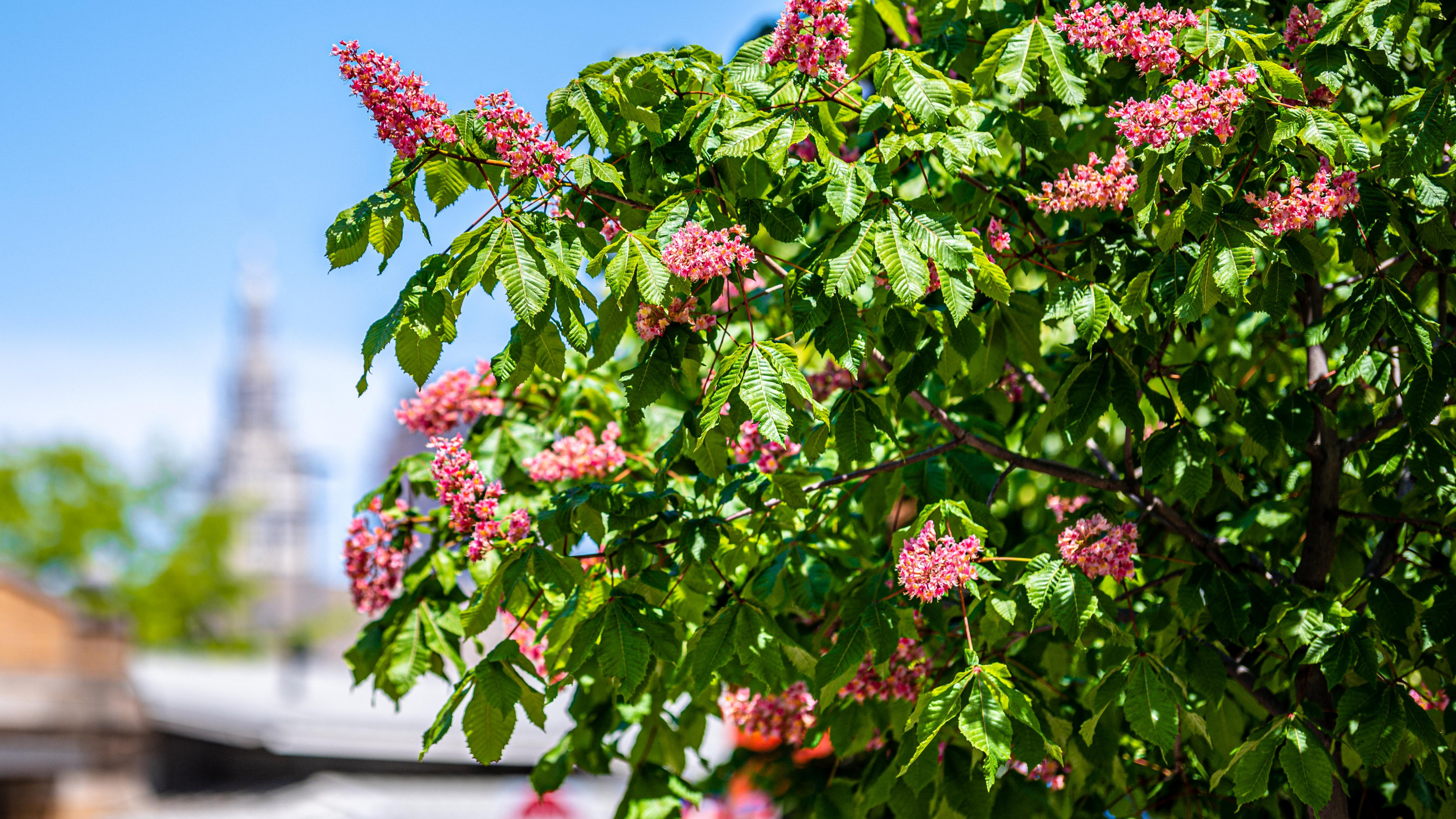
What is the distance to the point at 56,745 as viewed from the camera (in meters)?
28.8

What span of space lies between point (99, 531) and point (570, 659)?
68.7 m

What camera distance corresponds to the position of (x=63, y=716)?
29391 millimetres

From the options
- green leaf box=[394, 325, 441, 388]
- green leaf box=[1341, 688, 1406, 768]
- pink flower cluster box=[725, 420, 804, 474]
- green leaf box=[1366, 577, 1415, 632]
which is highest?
green leaf box=[394, 325, 441, 388]

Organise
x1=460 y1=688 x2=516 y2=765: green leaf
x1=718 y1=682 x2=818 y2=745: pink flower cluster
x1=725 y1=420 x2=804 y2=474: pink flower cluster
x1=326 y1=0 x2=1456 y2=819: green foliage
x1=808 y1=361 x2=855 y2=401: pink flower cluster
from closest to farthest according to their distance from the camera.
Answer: x1=326 y1=0 x2=1456 y2=819: green foliage, x1=460 y1=688 x2=516 y2=765: green leaf, x1=725 y1=420 x2=804 y2=474: pink flower cluster, x1=718 y1=682 x2=818 y2=745: pink flower cluster, x1=808 y1=361 x2=855 y2=401: pink flower cluster

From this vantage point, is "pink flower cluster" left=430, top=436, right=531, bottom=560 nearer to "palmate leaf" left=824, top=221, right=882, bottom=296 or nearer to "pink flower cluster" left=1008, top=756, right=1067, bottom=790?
"palmate leaf" left=824, top=221, right=882, bottom=296

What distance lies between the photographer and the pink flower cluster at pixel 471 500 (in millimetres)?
3541

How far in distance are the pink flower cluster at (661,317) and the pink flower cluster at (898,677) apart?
1359 millimetres

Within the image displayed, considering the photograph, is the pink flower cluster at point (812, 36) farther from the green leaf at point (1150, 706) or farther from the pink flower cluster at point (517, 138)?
the green leaf at point (1150, 706)

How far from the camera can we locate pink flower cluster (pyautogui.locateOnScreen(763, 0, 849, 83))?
10.4ft

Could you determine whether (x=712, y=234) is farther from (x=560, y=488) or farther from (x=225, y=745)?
(x=225, y=745)

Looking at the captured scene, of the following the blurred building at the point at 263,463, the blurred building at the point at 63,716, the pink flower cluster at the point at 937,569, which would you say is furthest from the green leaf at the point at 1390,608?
the blurred building at the point at 263,463

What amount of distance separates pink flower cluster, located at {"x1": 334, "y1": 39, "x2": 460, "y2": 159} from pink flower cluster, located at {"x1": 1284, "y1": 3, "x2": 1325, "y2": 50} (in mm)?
2301

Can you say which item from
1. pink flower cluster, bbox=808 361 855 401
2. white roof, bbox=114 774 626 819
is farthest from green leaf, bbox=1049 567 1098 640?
white roof, bbox=114 774 626 819

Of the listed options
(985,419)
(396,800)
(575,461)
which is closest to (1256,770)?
(985,419)
